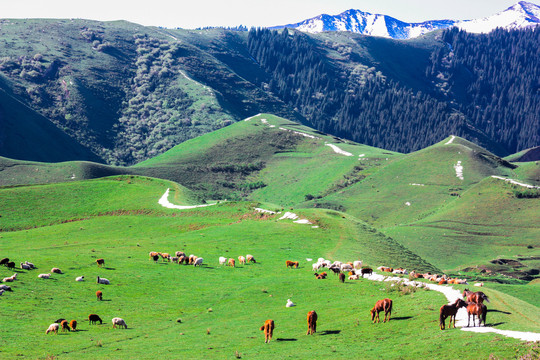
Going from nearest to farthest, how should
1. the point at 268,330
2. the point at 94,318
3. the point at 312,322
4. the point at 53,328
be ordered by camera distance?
the point at 268,330 < the point at 312,322 < the point at 53,328 < the point at 94,318

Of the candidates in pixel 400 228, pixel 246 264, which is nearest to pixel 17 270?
pixel 246 264

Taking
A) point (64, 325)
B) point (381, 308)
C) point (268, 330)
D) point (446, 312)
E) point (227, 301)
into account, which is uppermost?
point (446, 312)

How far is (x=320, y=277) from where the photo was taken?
5741cm

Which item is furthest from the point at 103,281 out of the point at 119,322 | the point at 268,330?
the point at 268,330

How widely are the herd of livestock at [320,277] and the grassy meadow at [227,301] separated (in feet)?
2.42

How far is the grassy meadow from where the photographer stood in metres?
33.3

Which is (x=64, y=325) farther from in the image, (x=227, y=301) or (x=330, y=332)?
(x=330, y=332)

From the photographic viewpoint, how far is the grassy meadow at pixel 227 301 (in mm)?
33325

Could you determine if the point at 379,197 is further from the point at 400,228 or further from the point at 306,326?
the point at 306,326

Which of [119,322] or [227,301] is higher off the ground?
[119,322]

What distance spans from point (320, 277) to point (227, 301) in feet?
38.8

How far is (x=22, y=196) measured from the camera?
430 ft

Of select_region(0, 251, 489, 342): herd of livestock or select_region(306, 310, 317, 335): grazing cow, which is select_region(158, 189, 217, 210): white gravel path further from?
select_region(306, 310, 317, 335): grazing cow

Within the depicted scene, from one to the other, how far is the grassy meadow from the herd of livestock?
74 centimetres
